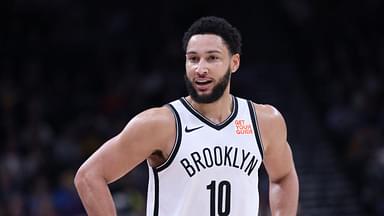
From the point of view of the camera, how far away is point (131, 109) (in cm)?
1098

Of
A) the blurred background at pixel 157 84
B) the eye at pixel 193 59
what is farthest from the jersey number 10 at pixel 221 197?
the blurred background at pixel 157 84

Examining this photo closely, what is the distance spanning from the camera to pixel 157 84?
11398mm

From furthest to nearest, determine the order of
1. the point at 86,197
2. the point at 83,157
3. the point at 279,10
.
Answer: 1. the point at 279,10
2. the point at 83,157
3. the point at 86,197

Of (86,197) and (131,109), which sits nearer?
(86,197)

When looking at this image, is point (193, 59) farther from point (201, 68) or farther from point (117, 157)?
point (117, 157)

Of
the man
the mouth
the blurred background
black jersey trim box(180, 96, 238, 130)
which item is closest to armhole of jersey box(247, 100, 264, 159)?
the man

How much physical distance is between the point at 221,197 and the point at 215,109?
1.40 ft

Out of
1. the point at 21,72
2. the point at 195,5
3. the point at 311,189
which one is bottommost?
the point at 311,189

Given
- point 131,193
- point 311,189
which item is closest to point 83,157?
point 131,193

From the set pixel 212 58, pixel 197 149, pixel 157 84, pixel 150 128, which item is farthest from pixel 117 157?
pixel 157 84

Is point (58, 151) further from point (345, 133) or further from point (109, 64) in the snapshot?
point (345, 133)

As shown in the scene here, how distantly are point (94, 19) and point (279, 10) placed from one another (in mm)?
3002

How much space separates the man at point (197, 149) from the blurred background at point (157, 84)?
184 inches

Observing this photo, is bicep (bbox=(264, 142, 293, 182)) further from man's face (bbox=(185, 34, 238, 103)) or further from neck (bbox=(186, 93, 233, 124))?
man's face (bbox=(185, 34, 238, 103))
